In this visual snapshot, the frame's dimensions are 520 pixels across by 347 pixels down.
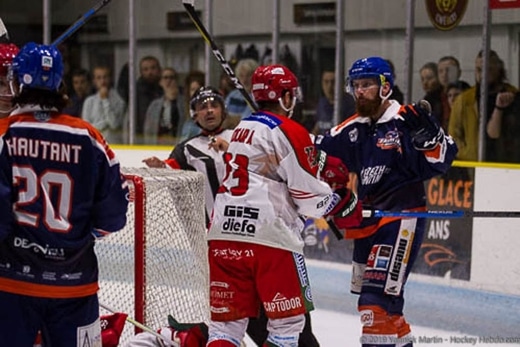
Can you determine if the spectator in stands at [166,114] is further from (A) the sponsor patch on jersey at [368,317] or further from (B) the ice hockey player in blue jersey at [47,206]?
(B) the ice hockey player in blue jersey at [47,206]

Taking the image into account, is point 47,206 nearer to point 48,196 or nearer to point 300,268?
point 48,196

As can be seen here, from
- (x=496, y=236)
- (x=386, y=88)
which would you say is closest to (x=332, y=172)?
(x=386, y=88)

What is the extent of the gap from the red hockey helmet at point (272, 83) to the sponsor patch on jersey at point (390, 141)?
58 centimetres

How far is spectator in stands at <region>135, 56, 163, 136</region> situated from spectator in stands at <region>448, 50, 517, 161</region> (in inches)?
102

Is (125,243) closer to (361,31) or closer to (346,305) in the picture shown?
(346,305)

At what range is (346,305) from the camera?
550cm

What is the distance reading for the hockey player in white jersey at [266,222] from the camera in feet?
10.8

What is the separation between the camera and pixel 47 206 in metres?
2.58

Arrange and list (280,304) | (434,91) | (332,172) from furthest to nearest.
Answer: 1. (434,91)
2. (332,172)
3. (280,304)

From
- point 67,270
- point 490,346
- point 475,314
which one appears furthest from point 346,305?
point 67,270

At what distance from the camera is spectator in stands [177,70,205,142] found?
7711mm

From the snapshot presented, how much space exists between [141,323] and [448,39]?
330 centimetres

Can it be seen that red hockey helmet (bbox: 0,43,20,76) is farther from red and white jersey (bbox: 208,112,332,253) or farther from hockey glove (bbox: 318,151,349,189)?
hockey glove (bbox: 318,151,349,189)

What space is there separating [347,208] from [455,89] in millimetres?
2895
